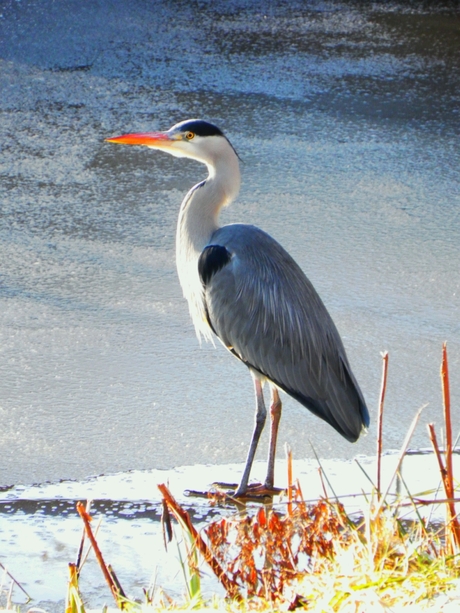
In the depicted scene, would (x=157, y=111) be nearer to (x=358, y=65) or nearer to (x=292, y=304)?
(x=358, y=65)

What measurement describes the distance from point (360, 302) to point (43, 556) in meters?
2.46

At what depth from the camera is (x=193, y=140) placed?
167 inches

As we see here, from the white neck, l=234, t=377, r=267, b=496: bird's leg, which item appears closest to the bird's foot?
l=234, t=377, r=267, b=496: bird's leg

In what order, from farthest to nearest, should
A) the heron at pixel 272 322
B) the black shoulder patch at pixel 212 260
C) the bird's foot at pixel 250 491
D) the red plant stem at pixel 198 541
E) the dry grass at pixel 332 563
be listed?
the black shoulder patch at pixel 212 260 → the heron at pixel 272 322 → the bird's foot at pixel 250 491 → the red plant stem at pixel 198 541 → the dry grass at pixel 332 563

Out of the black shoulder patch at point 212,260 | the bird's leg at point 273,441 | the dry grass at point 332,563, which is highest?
the black shoulder patch at point 212,260

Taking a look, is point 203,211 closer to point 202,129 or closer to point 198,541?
point 202,129

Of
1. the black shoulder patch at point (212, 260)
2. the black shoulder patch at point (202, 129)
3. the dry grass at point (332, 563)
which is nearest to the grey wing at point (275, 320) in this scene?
the black shoulder patch at point (212, 260)

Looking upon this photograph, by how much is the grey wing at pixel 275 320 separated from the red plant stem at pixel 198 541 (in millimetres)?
1428

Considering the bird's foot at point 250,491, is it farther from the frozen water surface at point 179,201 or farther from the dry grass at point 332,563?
the dry grass at point 332,563

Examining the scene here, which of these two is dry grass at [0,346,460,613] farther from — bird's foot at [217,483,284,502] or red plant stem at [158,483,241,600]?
bird's foot at [217,483,284,502]

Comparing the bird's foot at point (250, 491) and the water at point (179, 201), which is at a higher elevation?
the water at point (179, 201)

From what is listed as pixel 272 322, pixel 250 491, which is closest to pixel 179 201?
pixel 272 322

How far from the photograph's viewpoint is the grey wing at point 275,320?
3922 mm

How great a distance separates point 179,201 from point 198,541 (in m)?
4.03
